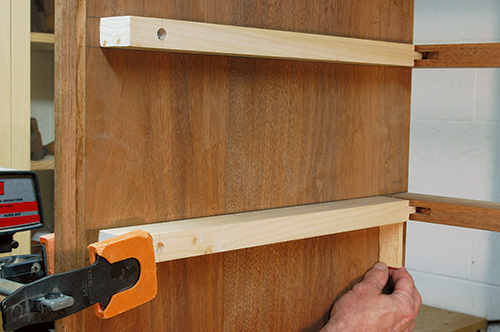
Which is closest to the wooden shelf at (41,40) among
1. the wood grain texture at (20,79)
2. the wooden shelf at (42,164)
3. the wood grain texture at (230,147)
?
the wood grain texture at (20,79)

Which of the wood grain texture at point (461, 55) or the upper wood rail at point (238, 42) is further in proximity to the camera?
the wood grain texture at point (461, 55)

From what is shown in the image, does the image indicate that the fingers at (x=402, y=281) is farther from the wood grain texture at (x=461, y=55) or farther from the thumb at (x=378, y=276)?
the wood grain texture at (x=461, y=55)

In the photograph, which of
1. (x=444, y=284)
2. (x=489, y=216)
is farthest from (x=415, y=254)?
(x=489, y=216)

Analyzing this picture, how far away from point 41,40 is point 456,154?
129 cm

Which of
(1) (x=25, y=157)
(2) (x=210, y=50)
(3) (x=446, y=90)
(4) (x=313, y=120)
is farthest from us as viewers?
(3) (x=446, y=90)

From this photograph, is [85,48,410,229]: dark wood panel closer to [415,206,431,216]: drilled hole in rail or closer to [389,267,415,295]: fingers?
[415,206,431,216]: drilled hole in rail

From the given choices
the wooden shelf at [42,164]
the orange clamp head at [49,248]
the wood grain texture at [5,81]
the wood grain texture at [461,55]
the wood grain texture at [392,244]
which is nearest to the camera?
the orange clamp head at [49,248]

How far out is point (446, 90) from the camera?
1.80 m

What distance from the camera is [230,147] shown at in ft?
2.71

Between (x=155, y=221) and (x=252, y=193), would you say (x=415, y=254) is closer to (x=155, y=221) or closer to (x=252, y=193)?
(x=252, y=193)

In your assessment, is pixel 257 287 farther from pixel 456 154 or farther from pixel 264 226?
pixel 456 154

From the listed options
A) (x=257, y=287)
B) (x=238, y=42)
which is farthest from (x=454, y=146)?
(x=238, y=42)

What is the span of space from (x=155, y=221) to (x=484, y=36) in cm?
135

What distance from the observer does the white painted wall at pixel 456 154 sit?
1.72 metres
